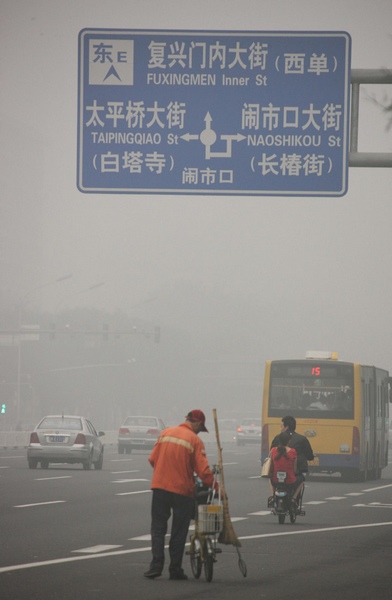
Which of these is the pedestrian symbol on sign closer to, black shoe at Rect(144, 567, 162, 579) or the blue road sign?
the blue road sign

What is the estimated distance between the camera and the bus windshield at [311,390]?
111 ft

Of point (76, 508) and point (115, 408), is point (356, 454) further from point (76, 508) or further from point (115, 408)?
point (115, 408)

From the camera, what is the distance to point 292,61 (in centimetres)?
1759

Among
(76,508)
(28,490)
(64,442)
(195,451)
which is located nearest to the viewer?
(195,451)

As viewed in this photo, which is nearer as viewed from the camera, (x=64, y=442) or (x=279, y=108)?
(x=279, y=108)

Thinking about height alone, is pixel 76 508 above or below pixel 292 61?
below

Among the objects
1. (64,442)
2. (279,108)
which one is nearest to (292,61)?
(279,108)

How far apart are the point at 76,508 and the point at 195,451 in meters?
9.59

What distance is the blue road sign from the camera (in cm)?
1762

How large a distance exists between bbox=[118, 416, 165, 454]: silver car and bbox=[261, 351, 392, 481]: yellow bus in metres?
20.6

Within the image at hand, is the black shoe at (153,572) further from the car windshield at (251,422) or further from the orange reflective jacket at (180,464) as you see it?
the car windshield at (251,422)

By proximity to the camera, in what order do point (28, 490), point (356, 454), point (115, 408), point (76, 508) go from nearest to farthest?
point (76, 508) < point (28, 490) < point (356, 454) < point (115, 408)

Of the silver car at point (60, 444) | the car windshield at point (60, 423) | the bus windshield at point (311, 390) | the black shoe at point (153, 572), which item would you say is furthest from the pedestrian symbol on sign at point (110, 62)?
the car windshield at point (60, 423)

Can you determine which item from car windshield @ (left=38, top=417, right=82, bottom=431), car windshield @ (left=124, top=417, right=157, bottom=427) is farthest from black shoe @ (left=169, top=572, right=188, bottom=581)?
car windshield @ (left=124, top=417, right=157, bottom=427)
